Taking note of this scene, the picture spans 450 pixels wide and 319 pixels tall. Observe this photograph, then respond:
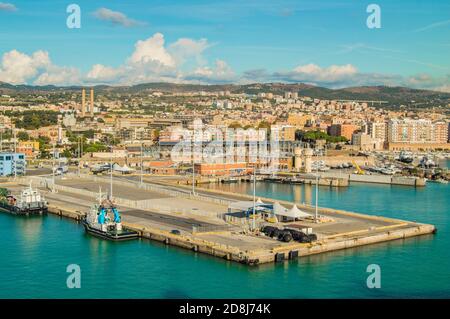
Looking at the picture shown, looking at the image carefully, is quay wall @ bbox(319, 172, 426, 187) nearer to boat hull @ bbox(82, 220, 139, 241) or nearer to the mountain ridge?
boat hull @ bbox(82, 220, 139, 241)

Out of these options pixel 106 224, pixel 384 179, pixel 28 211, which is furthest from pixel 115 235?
pixel 384 179

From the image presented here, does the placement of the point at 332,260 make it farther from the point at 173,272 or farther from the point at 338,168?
the point at 338,168

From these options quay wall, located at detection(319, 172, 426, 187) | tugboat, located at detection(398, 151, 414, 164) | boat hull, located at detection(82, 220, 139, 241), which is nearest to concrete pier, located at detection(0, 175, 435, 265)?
boat hull, located at detection(82, 220, 139, 241)

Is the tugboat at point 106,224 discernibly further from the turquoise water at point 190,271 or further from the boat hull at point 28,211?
the boat hull at point 28,211

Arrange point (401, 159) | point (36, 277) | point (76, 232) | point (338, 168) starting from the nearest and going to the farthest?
point (36, 277), point (76, 232), point (338, 168), point (401, 159)

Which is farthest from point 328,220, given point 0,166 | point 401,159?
point 401,159

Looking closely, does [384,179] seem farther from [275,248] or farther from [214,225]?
[275,248]
